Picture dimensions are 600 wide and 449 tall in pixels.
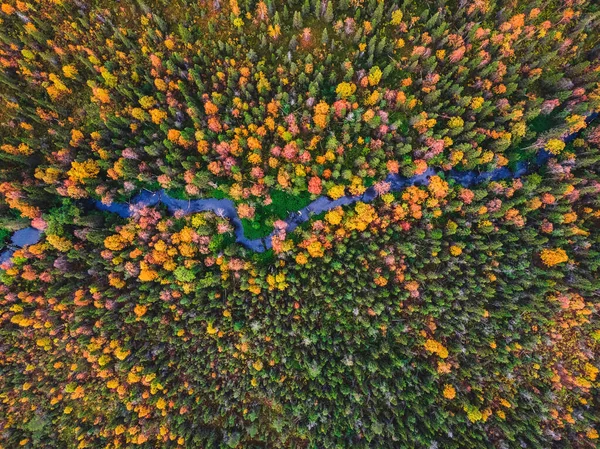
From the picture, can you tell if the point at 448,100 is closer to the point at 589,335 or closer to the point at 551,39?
the point at 551,39

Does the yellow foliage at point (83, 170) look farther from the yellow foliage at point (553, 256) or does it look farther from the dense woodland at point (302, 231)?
the yellow foliage at point (553, 256)

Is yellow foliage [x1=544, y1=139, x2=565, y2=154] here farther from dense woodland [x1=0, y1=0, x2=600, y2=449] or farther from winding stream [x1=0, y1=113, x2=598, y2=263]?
winding stream [x1=0, y1=113, x2=598, y2=263]

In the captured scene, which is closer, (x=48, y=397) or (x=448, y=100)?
(x=448, y=100)

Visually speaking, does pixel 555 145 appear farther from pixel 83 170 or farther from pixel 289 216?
pixel 83 170

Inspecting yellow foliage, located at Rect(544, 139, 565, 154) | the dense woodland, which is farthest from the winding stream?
yellow foliage, located at Rect(544, 139, 565, 154)

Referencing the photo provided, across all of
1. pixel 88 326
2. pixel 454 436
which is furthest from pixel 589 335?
pixel 88 326

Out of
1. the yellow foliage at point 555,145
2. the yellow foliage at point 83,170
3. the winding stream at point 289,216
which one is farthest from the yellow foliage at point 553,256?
the yellow foliage at point 83,170

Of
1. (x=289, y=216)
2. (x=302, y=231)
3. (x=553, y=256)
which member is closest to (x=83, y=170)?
(x=289, y=216)

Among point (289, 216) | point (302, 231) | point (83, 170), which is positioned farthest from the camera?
point (289, 216)
